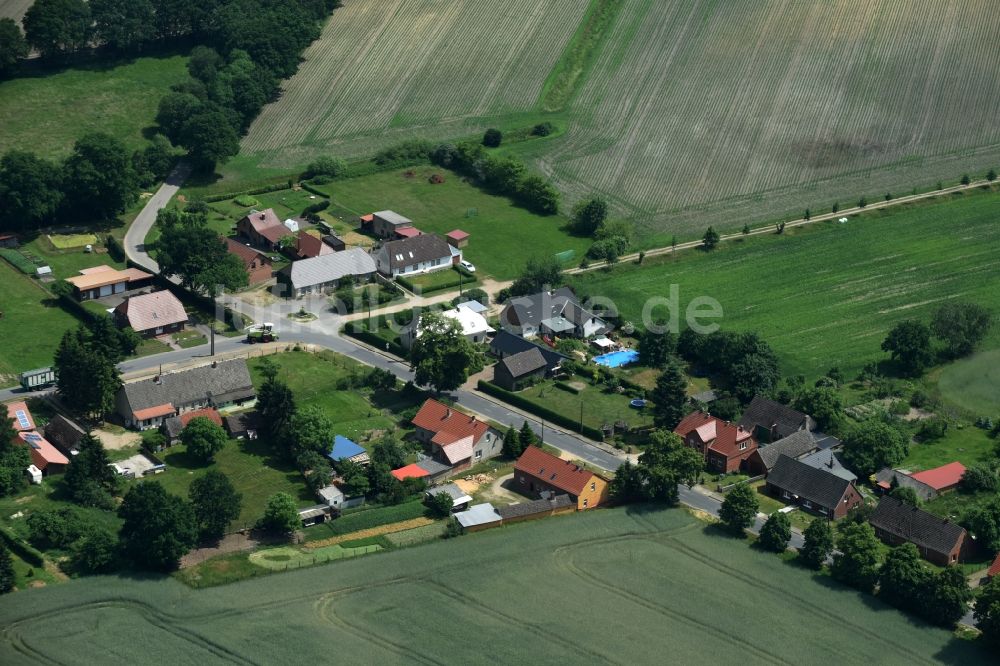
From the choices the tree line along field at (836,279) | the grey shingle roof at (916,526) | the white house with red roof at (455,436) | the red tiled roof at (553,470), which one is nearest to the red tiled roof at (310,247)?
the tree line along field at (836,279)

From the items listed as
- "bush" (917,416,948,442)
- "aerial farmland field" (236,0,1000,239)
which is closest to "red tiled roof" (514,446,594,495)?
"bush" (917,416,948,442)

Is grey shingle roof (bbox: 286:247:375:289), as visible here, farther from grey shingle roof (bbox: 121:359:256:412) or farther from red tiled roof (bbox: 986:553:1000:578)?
red tiled roof (bbox: 986:553:1000:578)

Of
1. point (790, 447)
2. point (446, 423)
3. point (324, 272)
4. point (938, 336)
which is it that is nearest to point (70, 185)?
point (324, 272)

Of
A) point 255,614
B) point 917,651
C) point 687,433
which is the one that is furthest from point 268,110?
point 917,651

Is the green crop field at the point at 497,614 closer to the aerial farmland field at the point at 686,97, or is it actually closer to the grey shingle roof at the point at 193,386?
the grey shingle roof at the point at 193,386

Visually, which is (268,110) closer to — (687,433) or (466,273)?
(466,273)

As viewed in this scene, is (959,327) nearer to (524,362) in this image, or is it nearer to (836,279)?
(836,279)
